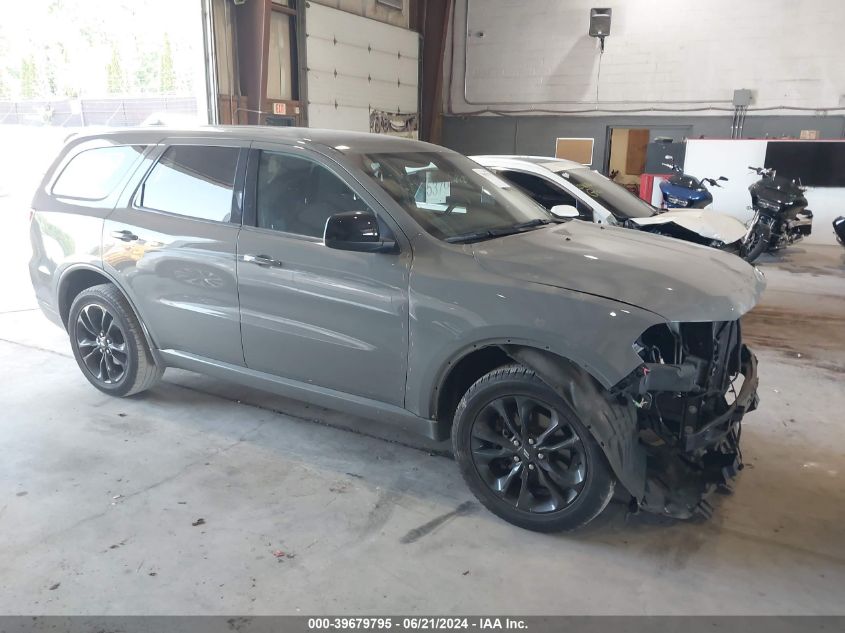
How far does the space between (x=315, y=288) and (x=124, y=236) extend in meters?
1.41

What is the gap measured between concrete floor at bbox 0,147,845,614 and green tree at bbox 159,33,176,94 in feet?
24.4

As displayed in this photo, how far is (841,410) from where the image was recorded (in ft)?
13.3

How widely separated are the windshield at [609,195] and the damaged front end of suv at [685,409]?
145 inches

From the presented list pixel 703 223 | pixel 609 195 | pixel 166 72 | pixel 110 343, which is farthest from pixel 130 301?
pixel 166 72

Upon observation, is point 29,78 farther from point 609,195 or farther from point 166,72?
point 609,195

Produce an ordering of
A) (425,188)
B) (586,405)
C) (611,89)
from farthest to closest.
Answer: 1. (611,89)
2. (425,188)
3. (586,405)

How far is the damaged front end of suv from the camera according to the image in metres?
2.54

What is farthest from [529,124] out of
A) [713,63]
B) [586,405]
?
[586,405]

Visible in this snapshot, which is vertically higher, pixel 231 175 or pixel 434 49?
pixel 434 49

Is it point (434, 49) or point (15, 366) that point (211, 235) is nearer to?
point (15, 366)

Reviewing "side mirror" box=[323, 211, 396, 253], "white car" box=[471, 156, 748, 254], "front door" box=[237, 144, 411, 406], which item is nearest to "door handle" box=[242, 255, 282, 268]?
"front door" box=[237, 144, 411, 406]

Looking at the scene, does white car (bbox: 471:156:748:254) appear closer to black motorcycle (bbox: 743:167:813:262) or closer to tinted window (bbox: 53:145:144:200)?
black motorcycle (bbox: 743:167:813:262)

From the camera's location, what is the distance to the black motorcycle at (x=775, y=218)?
8.85 m

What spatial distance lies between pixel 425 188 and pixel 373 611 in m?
1.99
